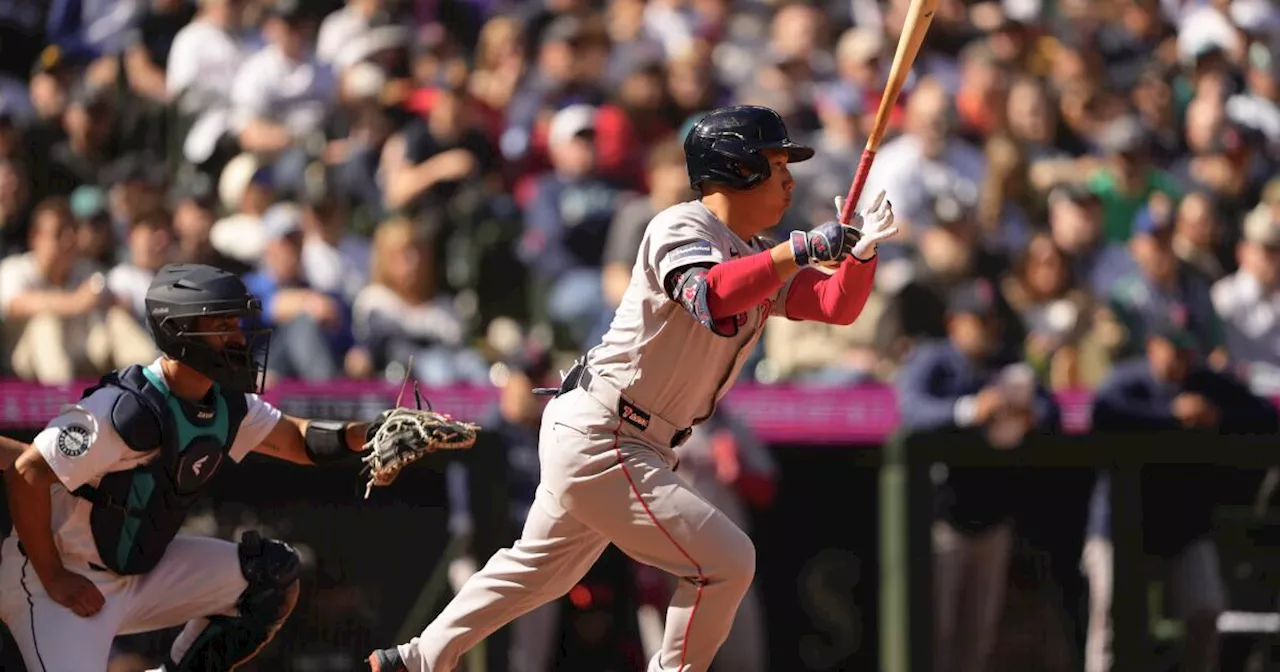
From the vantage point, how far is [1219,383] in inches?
371

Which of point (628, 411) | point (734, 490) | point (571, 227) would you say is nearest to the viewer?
point (628, 411)

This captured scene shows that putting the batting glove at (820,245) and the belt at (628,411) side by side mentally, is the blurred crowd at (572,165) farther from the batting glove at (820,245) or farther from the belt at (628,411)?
the batting glove at (820,245)

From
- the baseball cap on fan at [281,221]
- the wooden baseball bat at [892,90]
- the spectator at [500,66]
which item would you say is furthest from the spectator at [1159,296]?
the wooden baseball bat at [892,90]

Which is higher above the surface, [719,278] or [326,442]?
[719,278]

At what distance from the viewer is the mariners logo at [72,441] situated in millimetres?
6172

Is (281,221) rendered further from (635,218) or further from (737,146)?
(737,146)

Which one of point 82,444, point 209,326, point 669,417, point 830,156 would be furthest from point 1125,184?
point 82,444

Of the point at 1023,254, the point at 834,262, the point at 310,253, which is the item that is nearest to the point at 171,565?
the point at 834,262

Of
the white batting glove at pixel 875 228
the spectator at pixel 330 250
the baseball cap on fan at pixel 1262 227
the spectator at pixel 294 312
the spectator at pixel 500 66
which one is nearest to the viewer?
the white batting glove at pixel 875 228

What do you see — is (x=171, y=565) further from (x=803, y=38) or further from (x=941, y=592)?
(x=803, y=38)

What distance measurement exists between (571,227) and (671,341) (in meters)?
4.71

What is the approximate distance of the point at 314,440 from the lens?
6797 millimetres

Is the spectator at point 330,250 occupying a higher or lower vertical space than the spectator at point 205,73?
lower

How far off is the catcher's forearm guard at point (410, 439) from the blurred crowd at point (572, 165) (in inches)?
125
